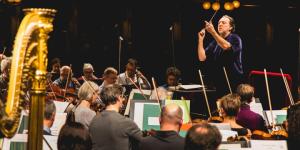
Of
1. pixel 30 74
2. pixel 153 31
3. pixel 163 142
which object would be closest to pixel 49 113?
pixel 163 142

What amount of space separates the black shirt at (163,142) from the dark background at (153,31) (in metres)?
7.48

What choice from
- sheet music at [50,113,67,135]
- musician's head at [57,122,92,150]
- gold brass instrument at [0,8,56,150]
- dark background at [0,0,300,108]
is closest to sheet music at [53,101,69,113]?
sheet music at [50,113,67,135]

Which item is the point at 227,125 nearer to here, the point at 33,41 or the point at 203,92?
the point at 203,92

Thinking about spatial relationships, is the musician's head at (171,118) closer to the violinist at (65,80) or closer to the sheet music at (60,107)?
the sheet music at (60,107)

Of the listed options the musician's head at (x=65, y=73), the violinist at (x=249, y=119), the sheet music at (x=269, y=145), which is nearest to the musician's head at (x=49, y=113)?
the sheet music at (x=269, y=145)

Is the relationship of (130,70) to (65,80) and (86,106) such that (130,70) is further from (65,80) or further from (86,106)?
(86,106)

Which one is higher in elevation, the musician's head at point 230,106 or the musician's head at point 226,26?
the musician's head at point 226,26

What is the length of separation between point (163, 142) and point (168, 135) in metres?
0.08

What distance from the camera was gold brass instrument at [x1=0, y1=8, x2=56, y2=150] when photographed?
83.4 inches

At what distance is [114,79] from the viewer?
934 centimetres

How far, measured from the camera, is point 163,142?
485 cm

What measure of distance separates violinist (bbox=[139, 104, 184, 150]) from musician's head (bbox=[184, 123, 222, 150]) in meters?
1.22

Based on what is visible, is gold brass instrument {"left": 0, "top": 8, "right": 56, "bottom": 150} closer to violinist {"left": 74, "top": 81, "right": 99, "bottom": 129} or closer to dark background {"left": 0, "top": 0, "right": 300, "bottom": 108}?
violinist {"left": 74, "top": 81, "right": 99, "bottom": 129}

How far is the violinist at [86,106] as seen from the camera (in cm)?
660
